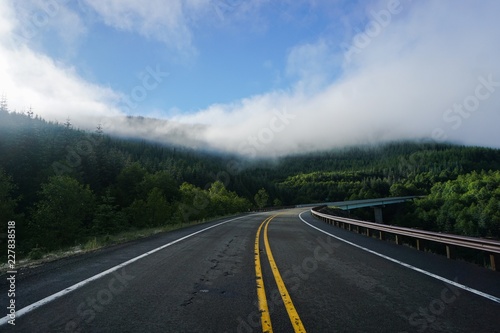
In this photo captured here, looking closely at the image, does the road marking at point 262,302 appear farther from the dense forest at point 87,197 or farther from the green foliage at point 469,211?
the green foliage at point 469,211

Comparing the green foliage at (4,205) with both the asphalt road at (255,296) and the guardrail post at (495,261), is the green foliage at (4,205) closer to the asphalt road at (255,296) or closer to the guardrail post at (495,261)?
the asphalt road at (255,296)

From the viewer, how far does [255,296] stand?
5.34 meters

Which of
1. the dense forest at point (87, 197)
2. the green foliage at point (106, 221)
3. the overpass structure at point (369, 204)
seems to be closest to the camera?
the dense forest at point (87, 197)

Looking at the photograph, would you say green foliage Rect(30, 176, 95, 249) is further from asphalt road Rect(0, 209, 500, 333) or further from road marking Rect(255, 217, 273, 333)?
road marking Rect(255, 217, 273, 333)

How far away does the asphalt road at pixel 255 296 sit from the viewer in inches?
161

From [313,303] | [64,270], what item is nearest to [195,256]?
[64,270]

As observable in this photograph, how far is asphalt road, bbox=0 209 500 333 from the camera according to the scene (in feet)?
13.4

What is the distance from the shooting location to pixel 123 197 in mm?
61312

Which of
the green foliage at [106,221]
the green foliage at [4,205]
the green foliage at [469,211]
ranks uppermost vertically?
the green foliage at [4,205]

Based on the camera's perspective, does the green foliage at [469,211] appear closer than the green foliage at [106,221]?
No

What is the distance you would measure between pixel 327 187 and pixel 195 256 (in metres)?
183

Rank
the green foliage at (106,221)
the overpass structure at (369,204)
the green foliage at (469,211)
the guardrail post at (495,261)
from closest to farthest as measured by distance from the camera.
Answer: the guardrail post at (495,261)
the green foliage at (106,221)
the green foliage at (469,211)
the overpass structure at (369,204)

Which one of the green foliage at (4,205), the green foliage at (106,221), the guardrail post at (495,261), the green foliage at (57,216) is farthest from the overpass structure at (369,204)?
the guardrail post at (495,261)

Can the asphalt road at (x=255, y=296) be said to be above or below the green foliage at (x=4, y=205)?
below
